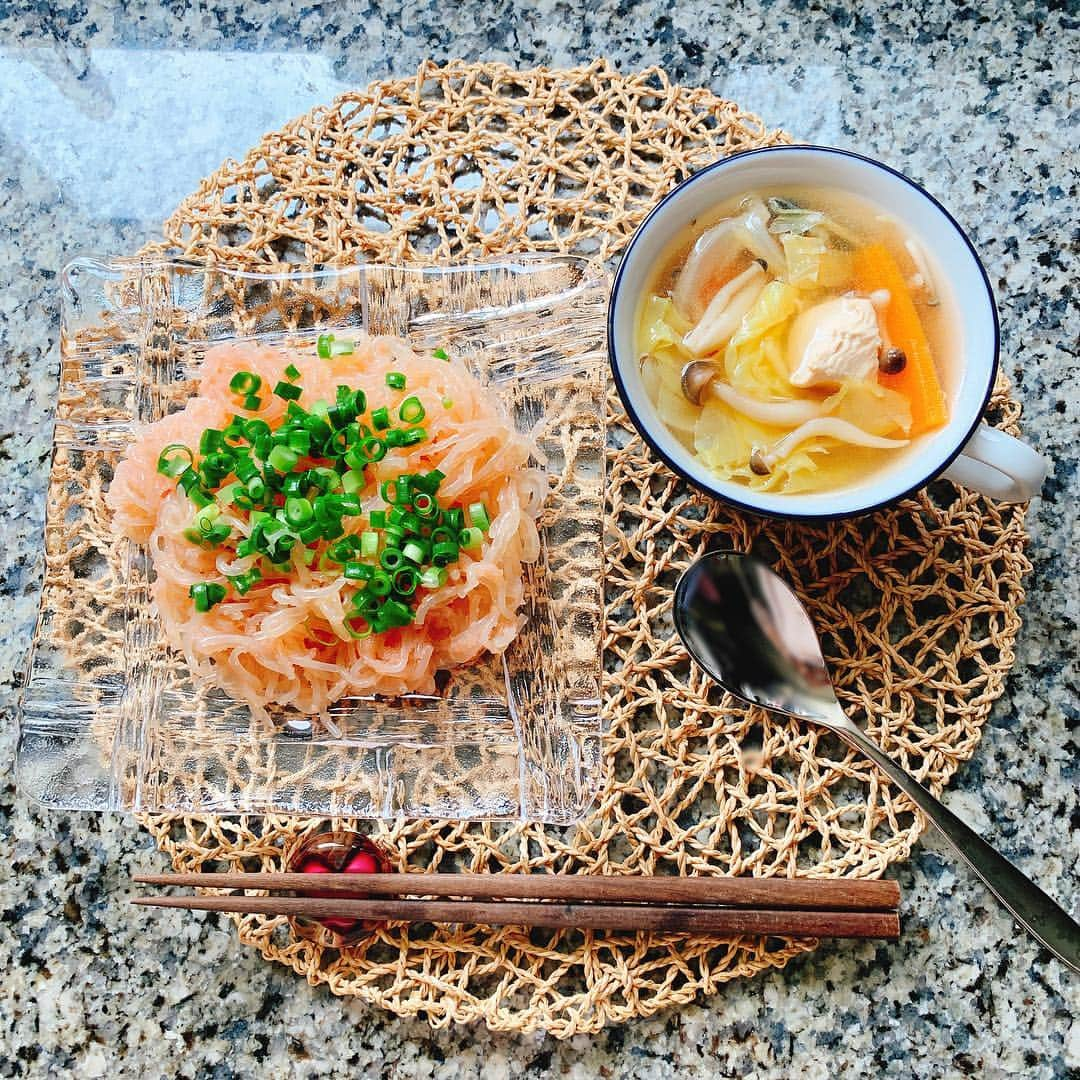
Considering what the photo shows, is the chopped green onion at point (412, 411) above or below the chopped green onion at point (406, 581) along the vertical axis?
above

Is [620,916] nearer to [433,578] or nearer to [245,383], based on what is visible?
[433,578]

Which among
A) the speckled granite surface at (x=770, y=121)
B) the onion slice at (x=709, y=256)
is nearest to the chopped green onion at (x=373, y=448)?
the onion slice at (x=709, y=256)

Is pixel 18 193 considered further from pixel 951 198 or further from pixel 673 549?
pixel 951 198

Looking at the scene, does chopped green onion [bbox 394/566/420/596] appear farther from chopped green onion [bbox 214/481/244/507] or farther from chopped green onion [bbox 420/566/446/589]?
chopped green onion [bbox 214/481/244/507]

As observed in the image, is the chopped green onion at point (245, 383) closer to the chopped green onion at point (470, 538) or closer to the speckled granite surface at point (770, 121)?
the chopped green onion at point (470, 538)

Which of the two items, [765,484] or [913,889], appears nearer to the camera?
[765,484]

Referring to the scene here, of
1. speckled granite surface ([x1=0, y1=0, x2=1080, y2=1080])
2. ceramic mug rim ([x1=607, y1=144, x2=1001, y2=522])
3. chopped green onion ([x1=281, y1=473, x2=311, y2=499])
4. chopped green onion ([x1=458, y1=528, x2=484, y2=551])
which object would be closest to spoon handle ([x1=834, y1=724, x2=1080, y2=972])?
speckled granite surface ([x1=0, y1=0, x2=1080, y2=1080])

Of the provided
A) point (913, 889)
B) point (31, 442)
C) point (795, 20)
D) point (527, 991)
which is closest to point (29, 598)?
point (31, 442)
